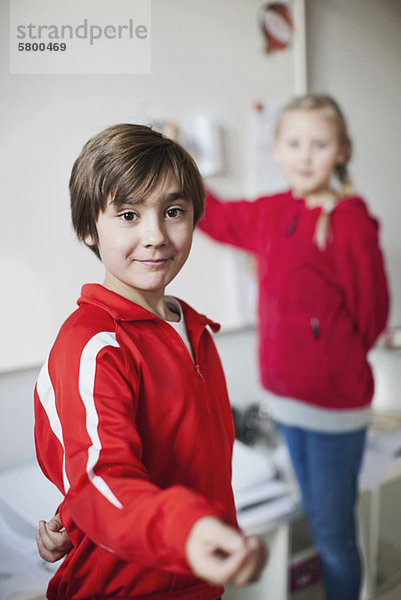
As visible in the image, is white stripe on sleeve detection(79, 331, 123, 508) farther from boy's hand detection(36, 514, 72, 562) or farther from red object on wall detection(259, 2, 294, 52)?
red object on wall detection(259, 2, 294, 52)

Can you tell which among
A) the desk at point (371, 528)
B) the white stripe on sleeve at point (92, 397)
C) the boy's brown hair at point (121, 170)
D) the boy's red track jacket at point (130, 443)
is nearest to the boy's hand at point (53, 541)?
the boy's red track jacket at point (130, 443)

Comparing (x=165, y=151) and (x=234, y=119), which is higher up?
(x=234, y=119)

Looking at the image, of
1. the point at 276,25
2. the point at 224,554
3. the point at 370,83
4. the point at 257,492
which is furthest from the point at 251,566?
the point at 276,25

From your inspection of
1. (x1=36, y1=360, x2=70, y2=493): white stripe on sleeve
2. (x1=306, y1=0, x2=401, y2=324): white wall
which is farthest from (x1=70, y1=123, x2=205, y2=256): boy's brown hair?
(x1=306, y1=0, x2=401, y2=324): white wall

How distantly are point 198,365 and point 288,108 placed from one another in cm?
78

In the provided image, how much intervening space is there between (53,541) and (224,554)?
0.21m

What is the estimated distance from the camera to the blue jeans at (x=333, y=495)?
1122 millimetres

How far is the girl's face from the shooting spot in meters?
1.06

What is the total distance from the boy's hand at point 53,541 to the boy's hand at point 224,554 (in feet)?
0.62

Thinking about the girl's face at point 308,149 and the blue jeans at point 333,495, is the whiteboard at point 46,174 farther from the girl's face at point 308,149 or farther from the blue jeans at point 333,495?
the blue jeans at point 333,495

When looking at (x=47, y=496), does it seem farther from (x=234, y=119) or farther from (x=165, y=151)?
(x=234, y=119)

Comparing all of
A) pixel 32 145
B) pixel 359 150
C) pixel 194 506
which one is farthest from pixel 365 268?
pixel 194 506

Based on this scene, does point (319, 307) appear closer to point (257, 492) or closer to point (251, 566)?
point (257, 492)

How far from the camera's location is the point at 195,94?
0.93 metres
